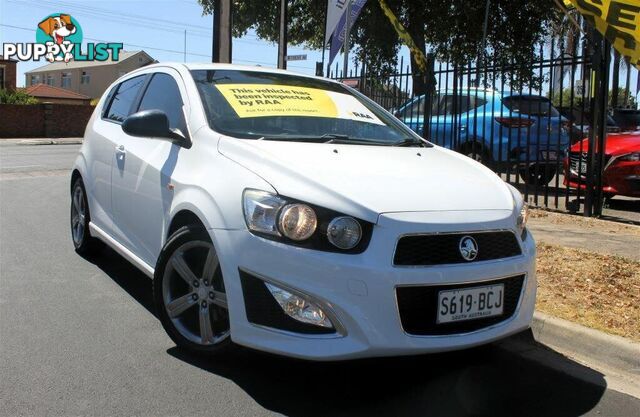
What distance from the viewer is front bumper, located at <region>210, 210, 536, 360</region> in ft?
9.52

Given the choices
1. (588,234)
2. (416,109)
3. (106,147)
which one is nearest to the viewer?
(106,147)

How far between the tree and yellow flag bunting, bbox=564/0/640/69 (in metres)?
13.5

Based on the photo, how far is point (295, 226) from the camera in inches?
119

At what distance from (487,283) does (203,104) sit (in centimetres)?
207

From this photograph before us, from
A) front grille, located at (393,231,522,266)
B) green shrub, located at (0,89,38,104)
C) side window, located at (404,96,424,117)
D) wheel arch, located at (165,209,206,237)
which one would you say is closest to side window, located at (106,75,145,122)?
wheel arch, located at (165,209,206,237)

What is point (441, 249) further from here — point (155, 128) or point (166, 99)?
point (166, 99)

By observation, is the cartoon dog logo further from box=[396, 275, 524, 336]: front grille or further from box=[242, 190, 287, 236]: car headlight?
box=[396, 275, 524, 336]: front grille

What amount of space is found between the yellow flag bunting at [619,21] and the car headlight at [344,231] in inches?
196

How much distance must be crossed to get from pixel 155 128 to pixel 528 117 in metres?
6.59

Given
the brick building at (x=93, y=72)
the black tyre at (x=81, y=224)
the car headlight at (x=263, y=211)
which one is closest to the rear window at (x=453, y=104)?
the black tyre at (x=81, y=224)

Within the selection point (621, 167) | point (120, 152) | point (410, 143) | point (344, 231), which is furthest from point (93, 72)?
point (344, 231)

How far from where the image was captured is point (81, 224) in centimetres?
582

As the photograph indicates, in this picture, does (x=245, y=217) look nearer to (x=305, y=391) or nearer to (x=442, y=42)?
(x=305, y=391)

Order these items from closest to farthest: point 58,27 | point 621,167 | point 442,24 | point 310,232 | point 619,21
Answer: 1. point 310,232
2. point 619,21
3. point 621,167
4. point 442,24
5. point 58,27
